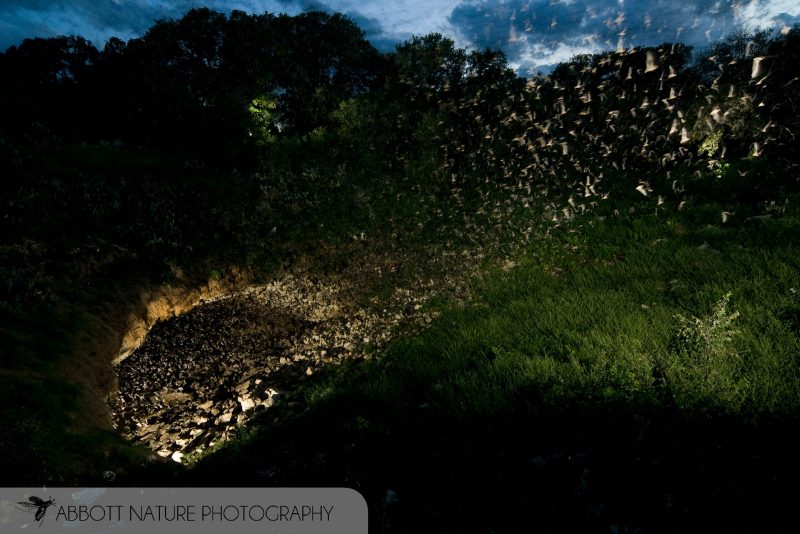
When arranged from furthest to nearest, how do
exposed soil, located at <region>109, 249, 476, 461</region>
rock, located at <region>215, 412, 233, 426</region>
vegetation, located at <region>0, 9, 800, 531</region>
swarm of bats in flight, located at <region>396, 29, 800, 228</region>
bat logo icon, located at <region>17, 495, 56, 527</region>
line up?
1. swarm of bats in flight, located at <region>396, 29, 800, 228</region>
2. exposed soil, located at <region>109, 249, 476, 461</region>
3. rock, located at <region>215, 412, 233, 426</region>
4. vegetation, located at <region>0, 9, 800, 531</region>
5. bat logo icon, located at <region>17, 495, 56, 527</region>

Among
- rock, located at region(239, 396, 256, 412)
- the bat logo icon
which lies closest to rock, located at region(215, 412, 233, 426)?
rock, located at region(239, 396, 256, 412)

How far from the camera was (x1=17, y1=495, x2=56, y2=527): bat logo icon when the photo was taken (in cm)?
373

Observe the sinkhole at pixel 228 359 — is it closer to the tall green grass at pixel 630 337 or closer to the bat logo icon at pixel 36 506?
the tall green grass at pixel 630 337

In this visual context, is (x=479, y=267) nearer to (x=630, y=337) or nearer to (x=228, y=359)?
(x=630, y=337)

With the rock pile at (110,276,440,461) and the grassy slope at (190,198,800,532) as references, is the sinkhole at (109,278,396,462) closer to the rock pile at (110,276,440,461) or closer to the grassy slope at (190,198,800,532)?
the rock pile at (110,276,440,461)

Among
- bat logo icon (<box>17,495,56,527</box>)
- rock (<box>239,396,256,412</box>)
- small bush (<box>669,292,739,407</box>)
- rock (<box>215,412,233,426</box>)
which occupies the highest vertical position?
small bush (<box>669,292,739,407</box>)

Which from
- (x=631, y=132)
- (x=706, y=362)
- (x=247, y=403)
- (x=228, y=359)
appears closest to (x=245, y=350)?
(x=228, y=359)

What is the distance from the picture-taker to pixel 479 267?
1162 cm

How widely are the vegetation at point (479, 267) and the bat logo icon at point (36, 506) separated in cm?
32

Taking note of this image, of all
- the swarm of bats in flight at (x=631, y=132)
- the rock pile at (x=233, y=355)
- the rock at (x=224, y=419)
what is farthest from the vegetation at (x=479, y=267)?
the rock at (x=224, y=419)

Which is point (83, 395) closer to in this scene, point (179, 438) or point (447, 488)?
point (179, 438)

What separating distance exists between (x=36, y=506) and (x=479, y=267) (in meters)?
10.2

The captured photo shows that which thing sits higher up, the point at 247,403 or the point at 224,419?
the point at 247,403

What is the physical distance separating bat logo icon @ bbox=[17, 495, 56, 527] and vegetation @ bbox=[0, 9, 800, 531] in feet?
1.05
